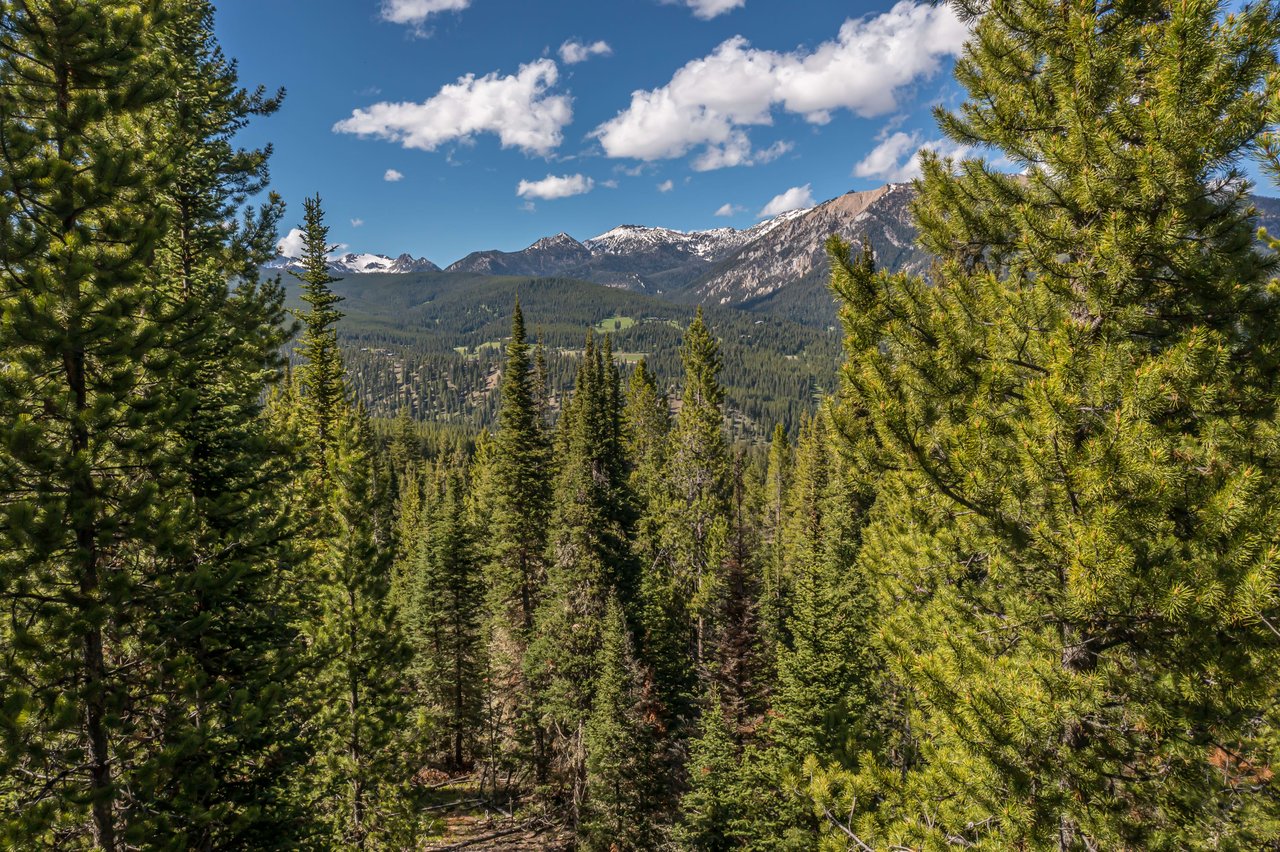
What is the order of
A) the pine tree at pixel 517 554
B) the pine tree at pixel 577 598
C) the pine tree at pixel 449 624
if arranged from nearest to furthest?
the pine tree at pixel 577 598 < the pine tree at pixel 517 554 < the pine tree at pixel 449 624

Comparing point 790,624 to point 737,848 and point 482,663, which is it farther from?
point 482,663

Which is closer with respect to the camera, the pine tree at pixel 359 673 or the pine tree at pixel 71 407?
the pine tree at pixel 71 407

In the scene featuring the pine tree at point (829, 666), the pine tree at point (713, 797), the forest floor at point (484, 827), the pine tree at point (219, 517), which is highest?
the pine tree at point (219, 517)

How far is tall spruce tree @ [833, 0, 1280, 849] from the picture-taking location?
368 centimetres

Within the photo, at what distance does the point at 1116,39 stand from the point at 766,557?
34850 millimetres

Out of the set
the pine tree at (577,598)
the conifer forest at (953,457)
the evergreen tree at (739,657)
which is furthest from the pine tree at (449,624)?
the conifer forest at (953,457)

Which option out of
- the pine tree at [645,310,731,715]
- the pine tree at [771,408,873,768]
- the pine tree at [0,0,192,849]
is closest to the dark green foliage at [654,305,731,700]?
the pine tree at [645,310,731,715]

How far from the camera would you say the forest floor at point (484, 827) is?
823 inches

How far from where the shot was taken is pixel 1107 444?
3.67 meters

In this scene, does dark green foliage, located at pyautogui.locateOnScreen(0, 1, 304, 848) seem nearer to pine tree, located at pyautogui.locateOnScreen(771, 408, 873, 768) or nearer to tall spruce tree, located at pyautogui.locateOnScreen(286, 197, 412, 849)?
tall spruce tree, located at pyautogui.locateOnScreen(286, 197, 412, 849)

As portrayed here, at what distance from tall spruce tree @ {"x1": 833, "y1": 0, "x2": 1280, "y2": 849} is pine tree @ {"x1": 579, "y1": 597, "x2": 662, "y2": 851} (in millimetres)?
11920

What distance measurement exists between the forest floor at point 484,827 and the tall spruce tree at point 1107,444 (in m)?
19.4

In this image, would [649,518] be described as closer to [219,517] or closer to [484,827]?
[484,827]

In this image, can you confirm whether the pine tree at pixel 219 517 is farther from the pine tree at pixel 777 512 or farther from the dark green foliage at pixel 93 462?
the pine tree at pixel 777 512
